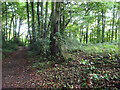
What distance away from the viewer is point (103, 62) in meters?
4.67

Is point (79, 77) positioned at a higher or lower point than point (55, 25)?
lower

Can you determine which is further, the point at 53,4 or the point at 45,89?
the point at 53,4

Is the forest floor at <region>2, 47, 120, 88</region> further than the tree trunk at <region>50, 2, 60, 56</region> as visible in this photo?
No

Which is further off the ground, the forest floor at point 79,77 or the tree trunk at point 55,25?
the tree trunk at point 55,25

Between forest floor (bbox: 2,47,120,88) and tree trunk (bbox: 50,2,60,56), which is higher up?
tree trunk (bbox: 50,2,60,56)

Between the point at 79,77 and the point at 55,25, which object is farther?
the point at 55,25

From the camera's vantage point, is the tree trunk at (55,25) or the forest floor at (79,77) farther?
the tree trunk at (55,25)

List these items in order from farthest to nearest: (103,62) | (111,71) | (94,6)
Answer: (94,6)
(103,62)
(111,71)

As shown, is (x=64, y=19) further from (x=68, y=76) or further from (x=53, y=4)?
(x=68, y=76)

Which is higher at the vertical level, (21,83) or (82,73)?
(82,73)

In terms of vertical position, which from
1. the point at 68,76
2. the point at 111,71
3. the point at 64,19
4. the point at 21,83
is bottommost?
the point at 21,83

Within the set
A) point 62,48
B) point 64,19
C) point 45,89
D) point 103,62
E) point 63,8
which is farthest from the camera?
point 64,19

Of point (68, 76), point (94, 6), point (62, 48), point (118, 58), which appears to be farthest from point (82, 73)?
point (94, 6)

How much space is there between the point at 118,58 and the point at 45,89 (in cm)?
367
